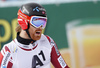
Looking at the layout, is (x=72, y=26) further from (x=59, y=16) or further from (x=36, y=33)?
(x=36, y=33)

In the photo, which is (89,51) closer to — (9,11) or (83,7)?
(83,7)

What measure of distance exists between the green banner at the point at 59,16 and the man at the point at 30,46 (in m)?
4.70

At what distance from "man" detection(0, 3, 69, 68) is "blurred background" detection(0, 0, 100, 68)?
4.64 m

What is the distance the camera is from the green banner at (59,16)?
28.4 feet

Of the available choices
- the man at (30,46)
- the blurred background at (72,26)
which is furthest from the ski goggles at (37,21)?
the blurred background at (72,26)

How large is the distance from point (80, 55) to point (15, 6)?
96.7 inches

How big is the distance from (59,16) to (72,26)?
51 centimetres

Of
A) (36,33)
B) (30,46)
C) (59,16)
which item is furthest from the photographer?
(59,16)

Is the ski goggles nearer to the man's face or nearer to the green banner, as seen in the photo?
the man's face

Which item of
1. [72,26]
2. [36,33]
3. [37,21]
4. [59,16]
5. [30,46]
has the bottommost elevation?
[72,26]

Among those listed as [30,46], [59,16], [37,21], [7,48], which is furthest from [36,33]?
[59,16]

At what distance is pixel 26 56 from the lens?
395cm

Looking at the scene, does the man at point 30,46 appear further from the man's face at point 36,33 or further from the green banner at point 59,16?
the green banner at point 59,16

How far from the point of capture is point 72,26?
353 inches
